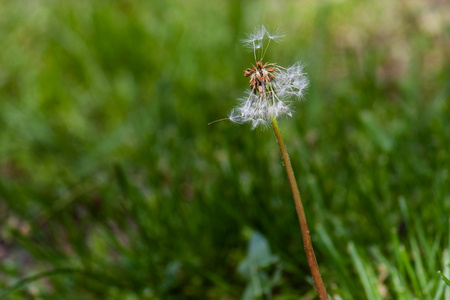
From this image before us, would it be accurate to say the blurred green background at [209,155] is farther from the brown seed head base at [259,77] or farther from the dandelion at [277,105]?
the brown seed head base at [259,77]

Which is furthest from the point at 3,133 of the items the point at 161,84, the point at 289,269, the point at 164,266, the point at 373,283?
the point at 373,283

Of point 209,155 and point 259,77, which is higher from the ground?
point 209,155

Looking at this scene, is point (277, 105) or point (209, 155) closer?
point (277, 105)

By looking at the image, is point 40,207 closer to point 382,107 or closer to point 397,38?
point 382,107

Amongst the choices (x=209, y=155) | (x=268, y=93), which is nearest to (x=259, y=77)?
(x=268, y=93)

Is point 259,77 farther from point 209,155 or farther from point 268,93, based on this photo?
point 209,155

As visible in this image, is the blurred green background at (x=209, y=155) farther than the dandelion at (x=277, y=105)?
Yes

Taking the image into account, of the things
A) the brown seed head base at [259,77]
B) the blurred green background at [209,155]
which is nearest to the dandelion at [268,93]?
the brown seed head base at [259,77]

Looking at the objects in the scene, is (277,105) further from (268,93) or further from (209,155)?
(209,155)

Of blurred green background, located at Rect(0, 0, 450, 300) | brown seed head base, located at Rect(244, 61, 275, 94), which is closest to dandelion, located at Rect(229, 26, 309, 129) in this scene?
brown seed head base, located at Rect(244, 61, 275, 94)
